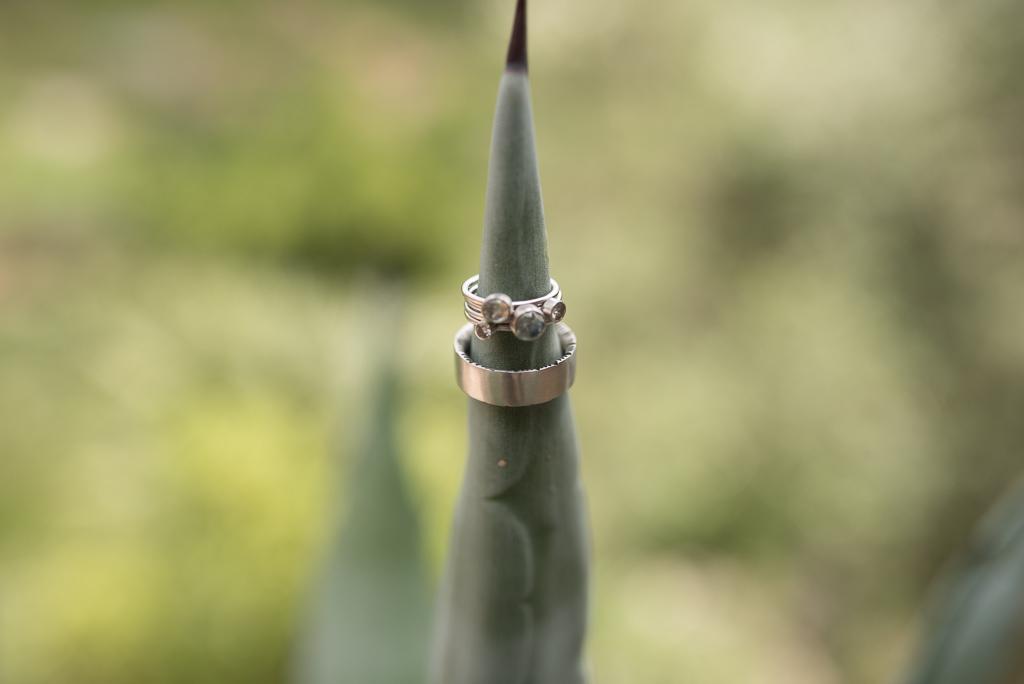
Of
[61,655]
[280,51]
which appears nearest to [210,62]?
[280,51]

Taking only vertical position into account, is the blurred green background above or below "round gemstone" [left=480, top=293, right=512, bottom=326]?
above

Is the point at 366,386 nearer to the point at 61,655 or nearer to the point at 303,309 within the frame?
the point at 61,655

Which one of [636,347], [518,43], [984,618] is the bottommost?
[984,618]

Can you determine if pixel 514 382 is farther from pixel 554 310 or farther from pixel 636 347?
pixel 636 347

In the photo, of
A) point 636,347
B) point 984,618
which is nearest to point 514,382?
point 984,618

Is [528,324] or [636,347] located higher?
[636,347]

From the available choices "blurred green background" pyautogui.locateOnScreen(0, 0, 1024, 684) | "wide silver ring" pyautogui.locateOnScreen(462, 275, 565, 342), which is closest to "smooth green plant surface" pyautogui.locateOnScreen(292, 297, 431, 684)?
"blurred green background" pyautogui.locateOnScreen(0, 0, 1024, 684)

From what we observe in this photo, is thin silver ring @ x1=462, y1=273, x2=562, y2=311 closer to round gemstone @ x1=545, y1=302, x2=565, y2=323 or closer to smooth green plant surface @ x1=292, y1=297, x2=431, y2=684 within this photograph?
round gemstone @ x1=545, y1=302, x2=565, y2=323
